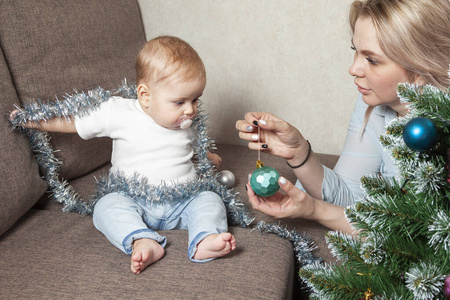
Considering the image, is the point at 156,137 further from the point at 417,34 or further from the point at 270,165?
the point at 417,34

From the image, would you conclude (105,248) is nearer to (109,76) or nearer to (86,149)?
(86,149)

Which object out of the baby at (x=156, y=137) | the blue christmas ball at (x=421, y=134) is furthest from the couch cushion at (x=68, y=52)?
the blue christmas ball at (x=421, y=134)

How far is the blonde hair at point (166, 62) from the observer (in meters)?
1.17

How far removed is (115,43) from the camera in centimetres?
166

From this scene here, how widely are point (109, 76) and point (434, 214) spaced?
1.25 metres

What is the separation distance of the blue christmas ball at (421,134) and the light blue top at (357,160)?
0.72m

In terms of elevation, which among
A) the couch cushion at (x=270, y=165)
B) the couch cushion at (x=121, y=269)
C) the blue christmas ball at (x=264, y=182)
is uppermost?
→ the blue christmas ball at (x=264, y=182)

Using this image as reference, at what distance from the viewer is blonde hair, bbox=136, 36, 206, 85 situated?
1173 millimetres

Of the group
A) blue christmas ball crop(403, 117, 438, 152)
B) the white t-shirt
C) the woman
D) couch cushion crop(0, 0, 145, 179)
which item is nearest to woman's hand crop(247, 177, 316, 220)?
the woman

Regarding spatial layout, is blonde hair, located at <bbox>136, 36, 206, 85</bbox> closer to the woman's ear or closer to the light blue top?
the woman's ear

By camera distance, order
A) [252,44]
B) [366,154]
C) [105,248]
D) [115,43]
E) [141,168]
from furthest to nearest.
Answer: [252,44], [115,43], [366,154], [141,168], [105,248]

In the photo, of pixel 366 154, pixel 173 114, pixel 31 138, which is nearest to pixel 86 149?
pixel 31 138

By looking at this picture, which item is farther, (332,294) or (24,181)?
(24,181)

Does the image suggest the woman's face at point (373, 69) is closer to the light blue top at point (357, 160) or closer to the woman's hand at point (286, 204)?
the light blue top at point (357, 160)
